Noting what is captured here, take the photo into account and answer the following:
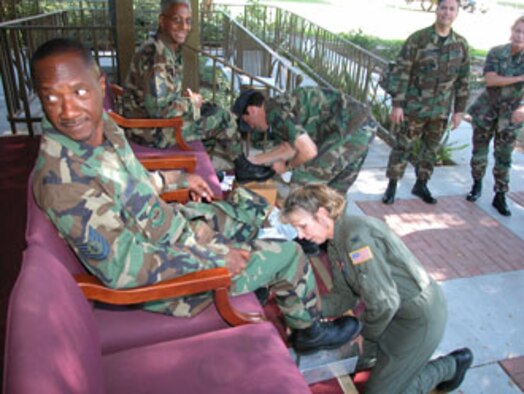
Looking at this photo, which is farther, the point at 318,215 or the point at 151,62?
the point at 151,62

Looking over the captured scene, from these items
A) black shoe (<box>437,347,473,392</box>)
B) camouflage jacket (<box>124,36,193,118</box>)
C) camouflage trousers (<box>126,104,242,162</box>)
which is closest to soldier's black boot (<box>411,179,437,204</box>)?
camouflage trousers (<box>126,104,242,162</box>)

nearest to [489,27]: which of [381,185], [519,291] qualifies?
[381,185]

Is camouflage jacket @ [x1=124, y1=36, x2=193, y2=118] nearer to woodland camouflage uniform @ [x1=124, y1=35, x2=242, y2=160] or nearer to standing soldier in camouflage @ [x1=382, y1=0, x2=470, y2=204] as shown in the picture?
woodland camouflage uniform @ [x1=124, y1=35, x2=242, y2=160]

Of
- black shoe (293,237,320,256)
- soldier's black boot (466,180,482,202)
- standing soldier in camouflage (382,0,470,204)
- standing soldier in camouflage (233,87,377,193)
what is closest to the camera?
standing soldier in camouflage (233,87,377,193)

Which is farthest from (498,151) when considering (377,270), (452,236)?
(377,270)

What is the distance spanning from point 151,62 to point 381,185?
2612 millimetres

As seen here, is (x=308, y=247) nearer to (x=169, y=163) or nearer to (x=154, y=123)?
(x=169, y=163)

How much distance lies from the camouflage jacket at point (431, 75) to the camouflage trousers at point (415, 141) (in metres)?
0.09

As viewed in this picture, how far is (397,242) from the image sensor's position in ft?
6.42

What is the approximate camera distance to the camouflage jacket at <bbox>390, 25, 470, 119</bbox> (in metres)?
3.82

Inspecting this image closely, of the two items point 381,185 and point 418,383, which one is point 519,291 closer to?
point 418,383

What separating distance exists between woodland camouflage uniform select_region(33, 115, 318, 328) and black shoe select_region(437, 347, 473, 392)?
0.76 meters

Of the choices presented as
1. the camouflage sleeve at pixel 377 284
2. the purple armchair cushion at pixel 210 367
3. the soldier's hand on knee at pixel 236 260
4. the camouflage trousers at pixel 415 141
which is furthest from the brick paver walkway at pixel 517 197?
the purple armchair cushion at pixel 210 367

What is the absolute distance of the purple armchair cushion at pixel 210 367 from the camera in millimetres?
1494
